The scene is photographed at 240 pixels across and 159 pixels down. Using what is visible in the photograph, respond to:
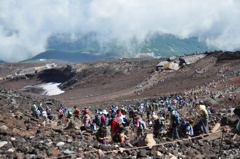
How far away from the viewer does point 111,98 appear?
5591 centimetres

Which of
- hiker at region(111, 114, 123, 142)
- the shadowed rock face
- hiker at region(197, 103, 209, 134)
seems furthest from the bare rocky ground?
hiker at region(111, 114, 123, 142)

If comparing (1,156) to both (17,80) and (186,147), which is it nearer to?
(186,147)

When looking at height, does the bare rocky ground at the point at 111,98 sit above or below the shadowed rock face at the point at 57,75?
below

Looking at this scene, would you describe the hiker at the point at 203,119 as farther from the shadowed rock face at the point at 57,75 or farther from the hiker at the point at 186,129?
the shadowed rock face at the point at 57,75

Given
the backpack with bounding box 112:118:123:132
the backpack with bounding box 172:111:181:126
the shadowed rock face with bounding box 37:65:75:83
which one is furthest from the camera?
the shadowed rock face with bounding box 37:65:75:83

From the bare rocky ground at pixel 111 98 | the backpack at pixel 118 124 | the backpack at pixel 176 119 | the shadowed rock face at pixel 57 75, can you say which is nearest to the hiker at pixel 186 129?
the backpack at pixel 176 119

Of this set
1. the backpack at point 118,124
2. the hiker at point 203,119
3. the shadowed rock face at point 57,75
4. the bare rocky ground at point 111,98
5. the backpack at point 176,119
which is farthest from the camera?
the shadowed rock face at point 57,75

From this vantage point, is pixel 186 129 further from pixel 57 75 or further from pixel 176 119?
pixel 57 75

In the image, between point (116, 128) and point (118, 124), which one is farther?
point (116, 128)

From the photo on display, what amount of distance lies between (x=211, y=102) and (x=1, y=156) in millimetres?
25305

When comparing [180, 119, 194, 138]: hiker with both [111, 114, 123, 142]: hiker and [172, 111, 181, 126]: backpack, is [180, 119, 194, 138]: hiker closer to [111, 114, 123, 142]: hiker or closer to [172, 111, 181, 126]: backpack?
[172, 111, 181, 126]: backpack

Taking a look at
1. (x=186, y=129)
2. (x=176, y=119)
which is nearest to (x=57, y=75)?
(x=176, y=119)

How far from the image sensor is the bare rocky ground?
11555mm

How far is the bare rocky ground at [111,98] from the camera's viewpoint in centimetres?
1155
